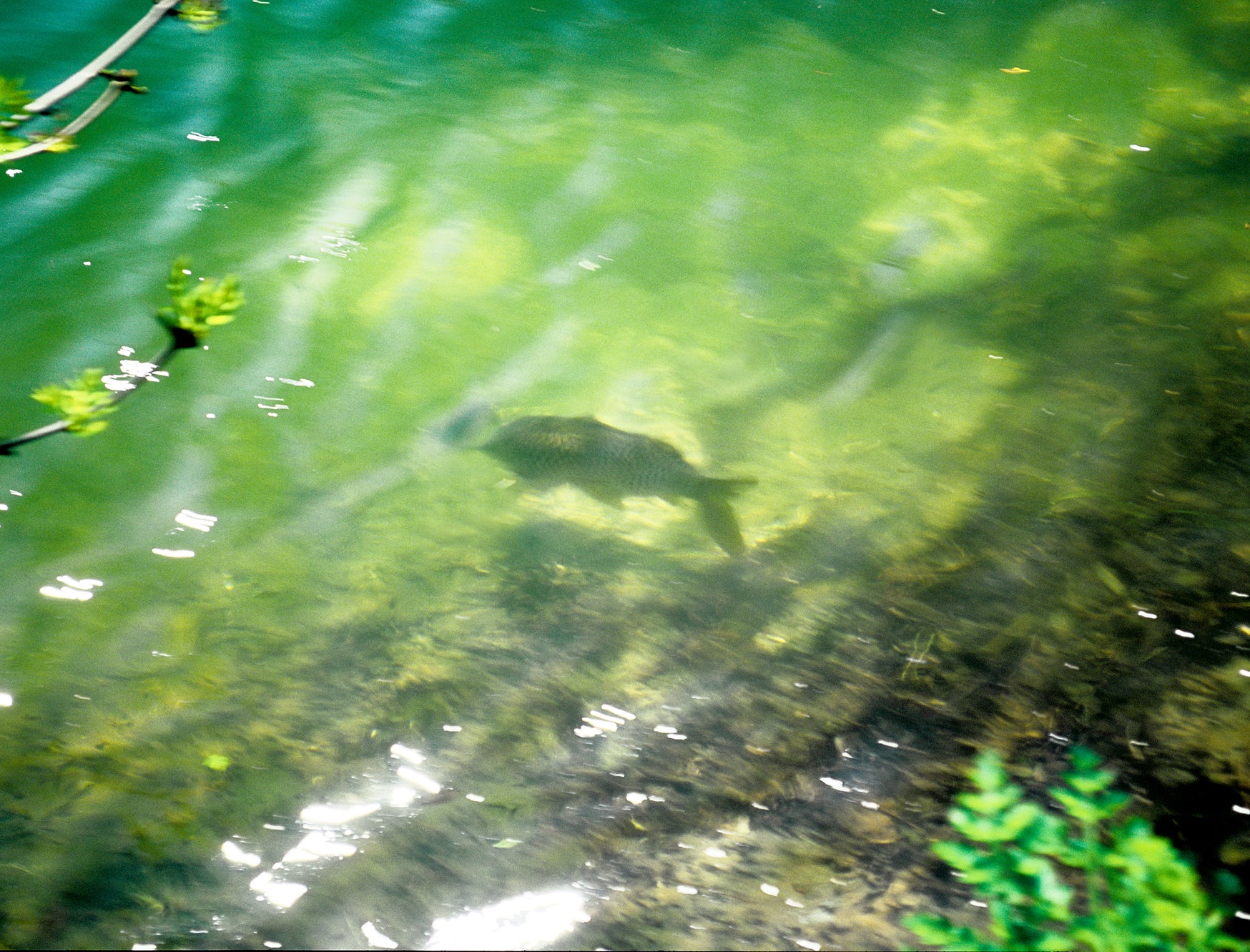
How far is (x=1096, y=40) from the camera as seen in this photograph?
4.92m

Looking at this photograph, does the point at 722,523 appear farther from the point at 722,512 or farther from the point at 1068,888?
the point at 1068,888

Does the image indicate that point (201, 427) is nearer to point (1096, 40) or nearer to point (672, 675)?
point (672, 675)

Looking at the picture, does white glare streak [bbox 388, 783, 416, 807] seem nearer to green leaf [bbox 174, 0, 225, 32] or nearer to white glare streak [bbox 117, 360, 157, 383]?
green leaf [bbox 174, 0, 225, 32]

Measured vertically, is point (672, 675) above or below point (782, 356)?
below

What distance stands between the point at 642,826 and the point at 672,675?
0.43m

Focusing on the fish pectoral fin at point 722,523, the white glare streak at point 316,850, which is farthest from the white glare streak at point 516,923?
the fish pectoral fin at point 722,523

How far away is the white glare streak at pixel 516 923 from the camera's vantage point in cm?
175

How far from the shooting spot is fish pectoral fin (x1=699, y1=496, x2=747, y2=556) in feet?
8.73

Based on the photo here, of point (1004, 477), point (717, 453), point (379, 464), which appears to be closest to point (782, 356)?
point (717, 453)

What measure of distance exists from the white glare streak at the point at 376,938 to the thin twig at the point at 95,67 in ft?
4.96

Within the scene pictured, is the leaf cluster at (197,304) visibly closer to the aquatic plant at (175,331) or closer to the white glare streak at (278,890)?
the aquatic plant at (175,331)

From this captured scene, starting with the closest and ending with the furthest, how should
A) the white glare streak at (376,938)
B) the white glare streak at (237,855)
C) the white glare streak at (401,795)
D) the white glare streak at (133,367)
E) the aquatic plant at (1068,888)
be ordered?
1. the aquatic plant at (1068,888)
2. the white glare streak at (376,938)
3. the white glare streak at (237,855)
4. the white glare streak at (401,795)
5. the white glare streak at (133,367)

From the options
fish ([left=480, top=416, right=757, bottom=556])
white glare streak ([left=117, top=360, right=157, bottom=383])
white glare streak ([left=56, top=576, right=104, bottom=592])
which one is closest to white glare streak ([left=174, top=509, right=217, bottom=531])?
white glare streak ([left=56, top=576, right=104, bottom=592])

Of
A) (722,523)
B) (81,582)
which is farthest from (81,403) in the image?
(722,523)
